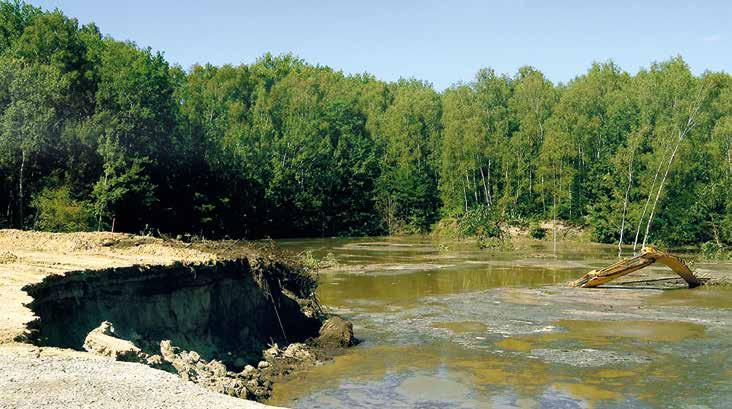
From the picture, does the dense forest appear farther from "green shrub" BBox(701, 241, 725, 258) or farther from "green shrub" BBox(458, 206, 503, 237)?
"green shrub" BBox(701, 241, 725, 258)

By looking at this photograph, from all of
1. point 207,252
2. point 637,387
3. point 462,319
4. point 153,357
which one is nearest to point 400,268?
point 462,319

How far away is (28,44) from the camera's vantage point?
52.4 meters

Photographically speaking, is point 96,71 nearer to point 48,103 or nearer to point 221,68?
point 48,103

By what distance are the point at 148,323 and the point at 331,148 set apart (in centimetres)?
6832

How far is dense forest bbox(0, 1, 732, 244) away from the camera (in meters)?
49.5

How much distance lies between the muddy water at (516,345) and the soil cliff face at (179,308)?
7.75 ft

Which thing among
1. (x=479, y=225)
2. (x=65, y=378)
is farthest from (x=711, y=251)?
(x=65, y=378)

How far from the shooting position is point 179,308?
19625mm

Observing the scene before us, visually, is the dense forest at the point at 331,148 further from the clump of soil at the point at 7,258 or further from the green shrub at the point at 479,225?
the clump of soil at the point at 7,258

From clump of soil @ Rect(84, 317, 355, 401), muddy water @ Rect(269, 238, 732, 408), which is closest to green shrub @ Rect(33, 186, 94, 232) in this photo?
muddy water @ Rect(269, 238, 732, 408)

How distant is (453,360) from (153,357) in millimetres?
9853

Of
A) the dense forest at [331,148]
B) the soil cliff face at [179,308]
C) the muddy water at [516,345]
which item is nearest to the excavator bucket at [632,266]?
the muddy water at [516,345]

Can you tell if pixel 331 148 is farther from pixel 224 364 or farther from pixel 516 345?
pixel 224 364

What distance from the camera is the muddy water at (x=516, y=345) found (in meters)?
18.2
